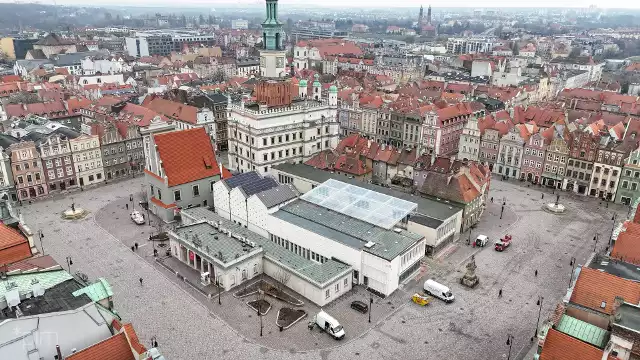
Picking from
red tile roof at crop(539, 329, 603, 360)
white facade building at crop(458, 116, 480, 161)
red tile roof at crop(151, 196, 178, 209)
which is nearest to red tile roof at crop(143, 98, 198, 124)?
red tile roof at crop(151, 196, 178, 209)

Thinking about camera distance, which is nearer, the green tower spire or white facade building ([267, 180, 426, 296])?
white facade building ([267, 180, 426, 296])

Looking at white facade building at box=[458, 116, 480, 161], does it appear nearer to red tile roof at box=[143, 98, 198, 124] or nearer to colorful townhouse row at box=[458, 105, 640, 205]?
colorful townhouse row at box=[458, 105, 640, 205]

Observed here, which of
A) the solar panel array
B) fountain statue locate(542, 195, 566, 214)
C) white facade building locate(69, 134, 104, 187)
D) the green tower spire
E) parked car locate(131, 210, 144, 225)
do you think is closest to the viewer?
the solar panel array

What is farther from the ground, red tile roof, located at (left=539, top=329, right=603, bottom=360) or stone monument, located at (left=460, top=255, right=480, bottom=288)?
red tile roof, located at (left=539, top=329, right=603, bottom=360)

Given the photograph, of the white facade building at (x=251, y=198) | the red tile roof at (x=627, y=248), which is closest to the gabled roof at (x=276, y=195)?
the white facade building at (x=251, y=198)

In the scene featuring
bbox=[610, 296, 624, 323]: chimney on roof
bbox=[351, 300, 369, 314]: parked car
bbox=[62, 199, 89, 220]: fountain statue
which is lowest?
bbox=[62, 199, 89, 220]: fountain statue

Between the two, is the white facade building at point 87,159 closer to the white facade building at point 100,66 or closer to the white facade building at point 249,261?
the white facade building at point 249,261

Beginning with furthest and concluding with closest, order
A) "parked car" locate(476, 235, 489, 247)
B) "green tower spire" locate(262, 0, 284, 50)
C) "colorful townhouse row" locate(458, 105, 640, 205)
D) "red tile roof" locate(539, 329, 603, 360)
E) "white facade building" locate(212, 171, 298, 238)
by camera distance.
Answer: "green tower spire" locate(262, 0, 284, 50), "colorful townhouse row" locate(458, 105, 640, 205), "parked car" locate(476, 235, 489, 247), "white facade building" locate(212, 171, 298, 238), "red tile roof" locate(539, 329, 603, 360)
